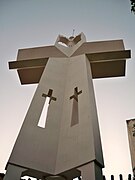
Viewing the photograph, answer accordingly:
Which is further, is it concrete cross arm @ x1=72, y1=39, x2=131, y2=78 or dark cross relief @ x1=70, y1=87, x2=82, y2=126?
concrete cross arm @ x1=72, y1=39, x2=131, y2=78

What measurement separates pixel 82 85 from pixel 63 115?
0.83m

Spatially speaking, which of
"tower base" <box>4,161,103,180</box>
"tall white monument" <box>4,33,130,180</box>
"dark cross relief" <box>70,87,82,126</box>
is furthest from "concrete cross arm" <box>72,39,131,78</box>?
"tower base" <box>4,161,103,180</box>

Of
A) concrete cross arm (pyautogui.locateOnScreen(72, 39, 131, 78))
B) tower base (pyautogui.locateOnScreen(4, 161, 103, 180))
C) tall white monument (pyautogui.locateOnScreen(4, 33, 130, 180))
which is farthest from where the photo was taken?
concrete cross arm (pyautogui.locateOnScreen(72, 39, 131, 78))

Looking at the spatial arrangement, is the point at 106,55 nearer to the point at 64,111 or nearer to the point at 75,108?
the point at 75,108

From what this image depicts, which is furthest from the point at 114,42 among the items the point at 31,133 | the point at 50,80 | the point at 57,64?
the point at 31,133

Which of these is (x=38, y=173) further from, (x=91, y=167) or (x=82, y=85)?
(x=82, y=85)

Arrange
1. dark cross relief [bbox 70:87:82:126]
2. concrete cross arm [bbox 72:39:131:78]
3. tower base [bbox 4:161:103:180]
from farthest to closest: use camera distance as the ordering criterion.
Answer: concrete cross arm [bbox 72:39:131:78] < dark cross relief [bbox 70:87:82:126] < tower base [bbox 4:161:103:180]

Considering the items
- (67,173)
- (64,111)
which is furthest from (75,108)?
(67,173)

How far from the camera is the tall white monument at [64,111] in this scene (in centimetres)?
459

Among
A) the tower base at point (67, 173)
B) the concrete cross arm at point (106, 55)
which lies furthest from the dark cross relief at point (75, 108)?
the concrete cross arm at point (106, 55)

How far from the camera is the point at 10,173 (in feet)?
14.5

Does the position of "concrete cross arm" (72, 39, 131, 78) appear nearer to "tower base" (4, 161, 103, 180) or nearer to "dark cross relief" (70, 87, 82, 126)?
"dark cross relief" (70, 87, 82, 126)

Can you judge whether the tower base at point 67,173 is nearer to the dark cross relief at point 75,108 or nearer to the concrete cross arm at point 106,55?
the dark cross relief at point 75,108

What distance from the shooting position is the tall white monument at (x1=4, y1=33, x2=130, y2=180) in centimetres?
459
